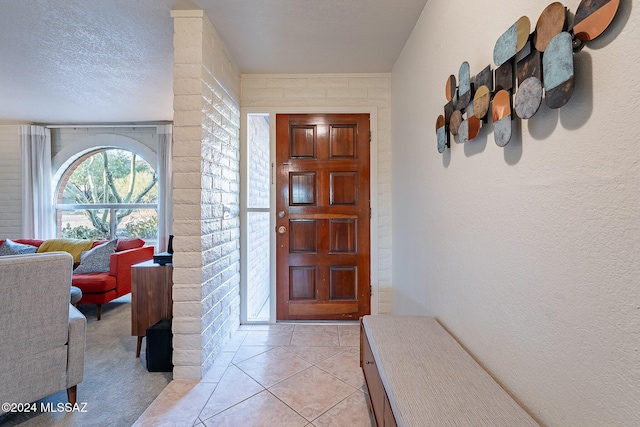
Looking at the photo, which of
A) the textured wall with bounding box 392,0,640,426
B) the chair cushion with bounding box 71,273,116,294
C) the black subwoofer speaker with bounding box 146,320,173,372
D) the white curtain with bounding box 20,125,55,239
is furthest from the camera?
the white curtain with bounding box 20,125,55,239

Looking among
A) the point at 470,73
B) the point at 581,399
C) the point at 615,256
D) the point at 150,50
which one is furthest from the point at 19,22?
the point at 581,399

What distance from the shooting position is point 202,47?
1744 millimetres

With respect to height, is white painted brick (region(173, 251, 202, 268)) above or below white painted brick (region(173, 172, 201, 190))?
below

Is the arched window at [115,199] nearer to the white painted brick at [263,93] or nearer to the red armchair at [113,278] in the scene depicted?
the red armchair at [113,278]

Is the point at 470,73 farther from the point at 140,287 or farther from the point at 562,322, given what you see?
the point at 140,287

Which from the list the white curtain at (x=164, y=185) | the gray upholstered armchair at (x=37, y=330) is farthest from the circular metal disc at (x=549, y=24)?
the white curtain at (x=164, y=185)

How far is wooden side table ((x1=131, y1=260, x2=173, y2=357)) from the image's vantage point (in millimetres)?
2025

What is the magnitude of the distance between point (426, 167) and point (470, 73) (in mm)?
622

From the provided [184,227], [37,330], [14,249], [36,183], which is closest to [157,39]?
[184,227]

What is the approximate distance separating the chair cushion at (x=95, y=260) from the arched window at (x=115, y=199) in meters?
1.16

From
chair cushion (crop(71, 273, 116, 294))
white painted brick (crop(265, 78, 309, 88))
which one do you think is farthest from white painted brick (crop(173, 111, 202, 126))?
chair cushion (crop(71, 273, 116, 294))

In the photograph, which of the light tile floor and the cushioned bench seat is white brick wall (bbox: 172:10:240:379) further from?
the cushioned bench seat

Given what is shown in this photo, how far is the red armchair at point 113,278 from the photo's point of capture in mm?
2916

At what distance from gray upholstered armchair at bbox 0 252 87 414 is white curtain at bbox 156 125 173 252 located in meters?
2.69
